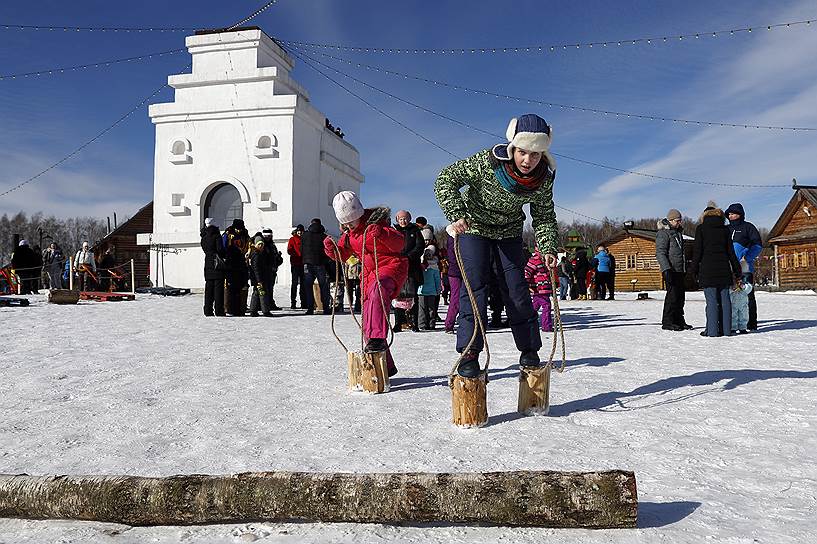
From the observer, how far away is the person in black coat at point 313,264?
10.6 meters

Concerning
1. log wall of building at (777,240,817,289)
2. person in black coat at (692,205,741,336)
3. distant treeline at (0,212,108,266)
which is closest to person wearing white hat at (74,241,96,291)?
person in black coat at (692,205,741,336)

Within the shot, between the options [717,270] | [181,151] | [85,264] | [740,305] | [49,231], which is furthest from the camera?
[49,231]

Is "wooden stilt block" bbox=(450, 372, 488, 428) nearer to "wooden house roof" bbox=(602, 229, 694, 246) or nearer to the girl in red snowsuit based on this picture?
the girl in red snowsuit

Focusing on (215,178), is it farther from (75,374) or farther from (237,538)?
(237,538)

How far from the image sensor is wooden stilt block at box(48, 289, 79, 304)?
13.7 metres

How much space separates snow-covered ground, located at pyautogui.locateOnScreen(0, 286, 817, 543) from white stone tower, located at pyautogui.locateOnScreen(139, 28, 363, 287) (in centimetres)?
1649

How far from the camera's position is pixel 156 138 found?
77.3ft

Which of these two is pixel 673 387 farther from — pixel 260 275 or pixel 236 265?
pixel 260 275

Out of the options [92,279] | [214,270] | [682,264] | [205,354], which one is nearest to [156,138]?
[92,279]

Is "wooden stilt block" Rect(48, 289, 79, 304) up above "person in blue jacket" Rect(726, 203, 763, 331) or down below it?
below

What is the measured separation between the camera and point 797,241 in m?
29.0

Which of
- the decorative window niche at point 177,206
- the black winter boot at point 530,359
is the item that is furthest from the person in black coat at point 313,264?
the decorative window niche at point 177,206

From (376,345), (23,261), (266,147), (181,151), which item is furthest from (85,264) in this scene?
(376,345)

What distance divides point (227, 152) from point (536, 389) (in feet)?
70.7
